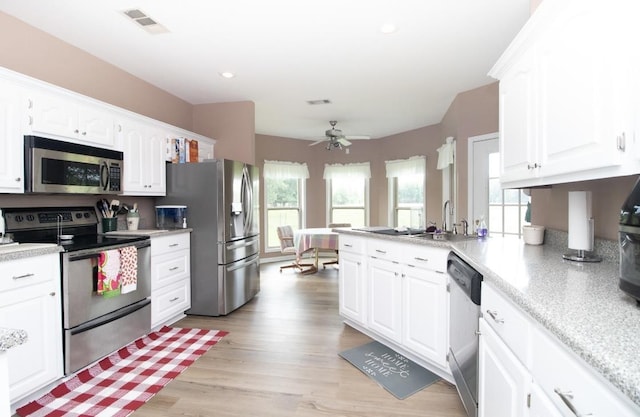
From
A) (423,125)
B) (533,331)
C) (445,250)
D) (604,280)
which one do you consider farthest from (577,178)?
(423,125)

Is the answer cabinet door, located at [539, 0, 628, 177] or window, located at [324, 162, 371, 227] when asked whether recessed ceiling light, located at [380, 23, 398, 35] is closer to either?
cabinet door, located at [539, 0, 628, 177]

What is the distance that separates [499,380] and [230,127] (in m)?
4.16

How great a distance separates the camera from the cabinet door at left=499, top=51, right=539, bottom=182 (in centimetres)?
176

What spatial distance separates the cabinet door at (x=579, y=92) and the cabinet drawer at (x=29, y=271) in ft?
9.31

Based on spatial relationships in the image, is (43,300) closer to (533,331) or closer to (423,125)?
(533,331)

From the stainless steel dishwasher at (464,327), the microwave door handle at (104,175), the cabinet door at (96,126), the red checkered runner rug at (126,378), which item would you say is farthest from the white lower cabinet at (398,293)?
the cabinet door at (96,126)

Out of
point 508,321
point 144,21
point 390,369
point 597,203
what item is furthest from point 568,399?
point 144,21

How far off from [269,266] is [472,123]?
13.6 feet

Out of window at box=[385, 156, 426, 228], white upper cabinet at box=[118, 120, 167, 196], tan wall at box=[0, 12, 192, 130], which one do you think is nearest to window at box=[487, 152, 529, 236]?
window at box=[385, 156, 426, 228]

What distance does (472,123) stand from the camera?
4.21m

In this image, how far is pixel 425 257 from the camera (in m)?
2.38

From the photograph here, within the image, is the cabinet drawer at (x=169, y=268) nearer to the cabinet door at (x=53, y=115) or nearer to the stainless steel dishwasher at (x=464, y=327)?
the cabinet door at (x=53, y=115)

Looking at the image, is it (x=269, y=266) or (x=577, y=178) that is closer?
(x=577, y=178)

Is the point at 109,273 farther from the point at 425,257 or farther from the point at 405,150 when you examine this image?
the point at 405,150
